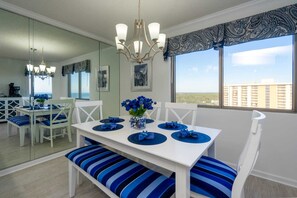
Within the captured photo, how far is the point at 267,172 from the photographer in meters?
1.92

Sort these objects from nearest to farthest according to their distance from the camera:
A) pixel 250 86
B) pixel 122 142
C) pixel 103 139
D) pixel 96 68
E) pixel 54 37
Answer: pixel 122 142 < pixel 103 139 < pixel 250 86 < pixel 54 37 < pixel 96 68

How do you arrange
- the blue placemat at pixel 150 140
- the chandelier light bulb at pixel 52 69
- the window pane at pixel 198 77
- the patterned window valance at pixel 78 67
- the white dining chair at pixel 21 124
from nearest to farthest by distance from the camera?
the blue placemat at pixel 150 140 → the white dining chair at pixel 21 124 → the window pane at pixel 198 77 → the chandelier light bulb at pixel 52 69 → the patterned window valance at pixel 78 67

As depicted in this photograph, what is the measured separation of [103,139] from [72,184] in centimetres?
67

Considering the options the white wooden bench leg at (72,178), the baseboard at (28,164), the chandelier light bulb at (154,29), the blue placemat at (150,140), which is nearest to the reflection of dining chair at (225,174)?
the blue placemat at (150,140)

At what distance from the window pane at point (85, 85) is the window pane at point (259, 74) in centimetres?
274

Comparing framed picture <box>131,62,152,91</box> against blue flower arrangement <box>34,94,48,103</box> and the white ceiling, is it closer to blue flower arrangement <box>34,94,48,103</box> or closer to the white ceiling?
the white ceiling

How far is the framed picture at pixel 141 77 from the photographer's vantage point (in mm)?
3131

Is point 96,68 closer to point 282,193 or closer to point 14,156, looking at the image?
point 14,156

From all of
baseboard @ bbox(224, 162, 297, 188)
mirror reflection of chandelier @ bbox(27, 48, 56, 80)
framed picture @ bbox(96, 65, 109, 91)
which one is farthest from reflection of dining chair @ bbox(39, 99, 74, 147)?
baseboard @ bbox(224, 162, 297, 188)

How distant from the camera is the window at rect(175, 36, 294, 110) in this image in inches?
74.7

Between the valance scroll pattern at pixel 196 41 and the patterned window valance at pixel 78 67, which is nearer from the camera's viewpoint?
the valance scroll pattern at pixel 196 41

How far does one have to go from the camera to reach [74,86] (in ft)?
9.95

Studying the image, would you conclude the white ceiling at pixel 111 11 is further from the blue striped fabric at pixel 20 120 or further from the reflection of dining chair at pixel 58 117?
the blue striped fabric at pixel 20 120

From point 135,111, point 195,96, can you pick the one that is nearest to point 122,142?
point 135,111
